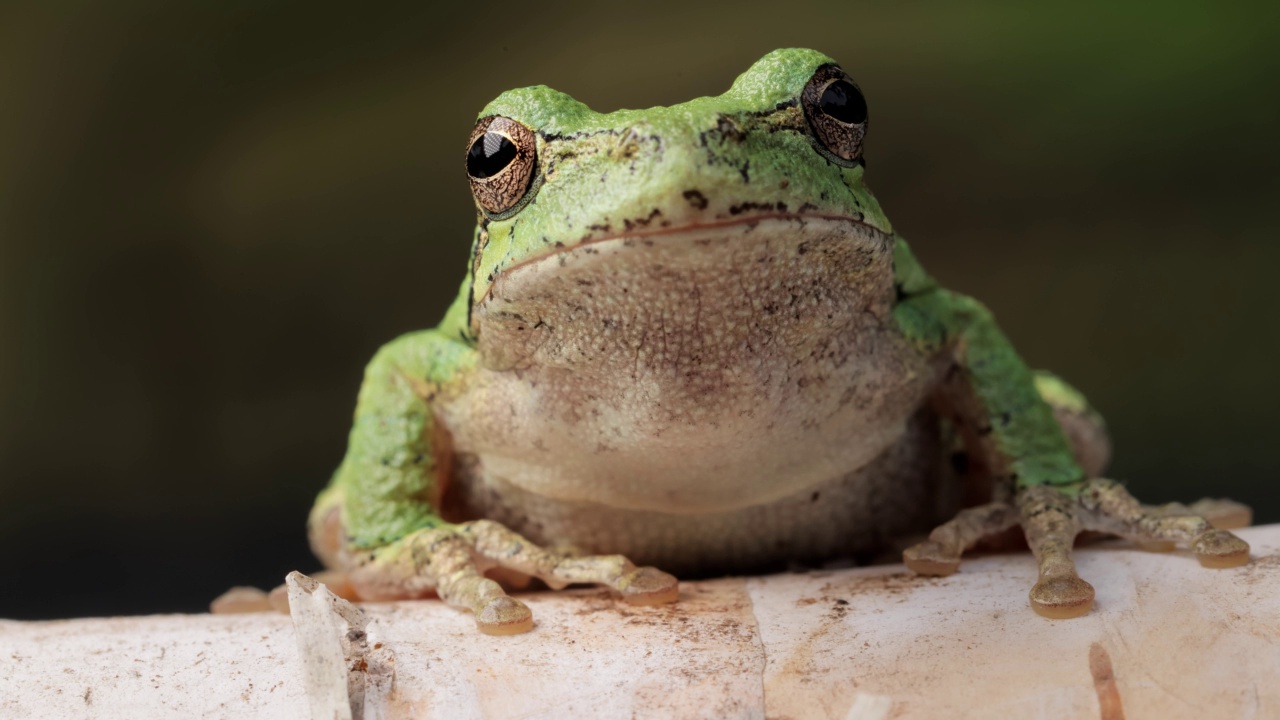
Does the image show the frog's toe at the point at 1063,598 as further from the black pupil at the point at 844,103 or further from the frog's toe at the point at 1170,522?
the black pupil at the point at 844,103

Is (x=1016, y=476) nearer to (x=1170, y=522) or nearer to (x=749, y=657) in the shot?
(x=1170, y=522)

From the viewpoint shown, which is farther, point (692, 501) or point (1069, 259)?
point (1069, 259)

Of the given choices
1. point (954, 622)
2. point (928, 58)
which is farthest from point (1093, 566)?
point (928, 58)

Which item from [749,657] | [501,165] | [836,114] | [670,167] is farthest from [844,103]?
[749,657]

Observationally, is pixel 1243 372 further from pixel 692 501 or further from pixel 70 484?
pixel 70 484

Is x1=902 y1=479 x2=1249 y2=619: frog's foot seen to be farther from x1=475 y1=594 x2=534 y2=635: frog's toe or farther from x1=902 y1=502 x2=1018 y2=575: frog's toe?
x1=475 y1=594 x2=534 y2=635: frog's toe

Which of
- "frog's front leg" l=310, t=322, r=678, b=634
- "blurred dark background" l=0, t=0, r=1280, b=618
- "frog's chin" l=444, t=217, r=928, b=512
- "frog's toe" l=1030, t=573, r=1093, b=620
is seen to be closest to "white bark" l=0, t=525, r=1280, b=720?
"frog's toe" l=1030, t=573, r=1093, b=620
